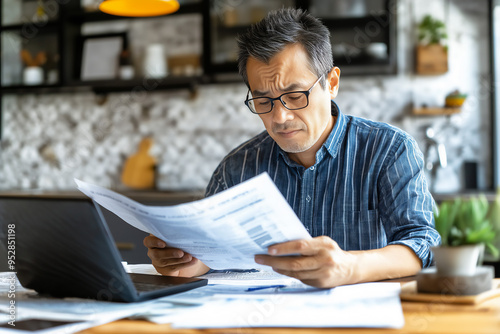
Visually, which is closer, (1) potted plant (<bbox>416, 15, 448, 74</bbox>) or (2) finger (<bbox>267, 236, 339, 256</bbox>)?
(2) finger (<bbox>267, 236, 339, 256</bbox>)

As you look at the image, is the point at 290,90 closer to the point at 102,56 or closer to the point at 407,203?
the point at 407,203

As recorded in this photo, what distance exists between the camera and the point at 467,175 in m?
3.62

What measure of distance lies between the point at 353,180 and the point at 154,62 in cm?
279

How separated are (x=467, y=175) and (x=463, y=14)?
1095 millimetres

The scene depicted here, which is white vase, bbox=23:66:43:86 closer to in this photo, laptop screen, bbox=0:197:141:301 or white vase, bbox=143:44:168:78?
white vase, bbox=143:44:168:78

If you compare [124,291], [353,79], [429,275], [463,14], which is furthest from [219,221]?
[463,14]

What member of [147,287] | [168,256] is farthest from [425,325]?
[168,256]

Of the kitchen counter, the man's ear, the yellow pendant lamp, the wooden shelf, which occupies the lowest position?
the kitchen counter

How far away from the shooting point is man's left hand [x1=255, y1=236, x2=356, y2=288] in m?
1.02

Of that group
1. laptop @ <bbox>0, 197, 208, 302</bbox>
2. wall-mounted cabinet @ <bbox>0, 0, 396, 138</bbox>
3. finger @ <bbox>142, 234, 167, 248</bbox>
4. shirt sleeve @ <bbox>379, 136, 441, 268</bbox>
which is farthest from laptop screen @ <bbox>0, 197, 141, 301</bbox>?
wall-mounted cabinet @ <bbox>0, 0, 396, 138</bbox>

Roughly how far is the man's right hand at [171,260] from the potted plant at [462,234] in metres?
0.59

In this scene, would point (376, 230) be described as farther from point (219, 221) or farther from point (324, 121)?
point (219, 221)

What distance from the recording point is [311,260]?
3.40 ft

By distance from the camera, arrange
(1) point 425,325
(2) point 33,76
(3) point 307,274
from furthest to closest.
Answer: (2) point 33,76 < (3) point 307,274 < (1) point 425,325
